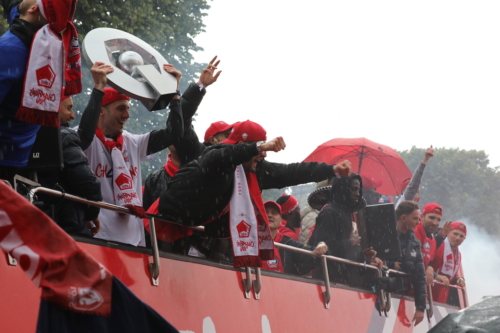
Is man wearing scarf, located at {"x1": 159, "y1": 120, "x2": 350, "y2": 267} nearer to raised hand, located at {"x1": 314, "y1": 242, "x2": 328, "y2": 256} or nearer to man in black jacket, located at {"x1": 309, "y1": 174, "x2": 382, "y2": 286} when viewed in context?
raised hand, located at {"x1": 314, "y1": 242, "x2": 328, "y2": 256}

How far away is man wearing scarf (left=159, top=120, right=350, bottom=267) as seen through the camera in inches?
218

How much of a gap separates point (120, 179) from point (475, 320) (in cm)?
265

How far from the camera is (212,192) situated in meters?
5.75

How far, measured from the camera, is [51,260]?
7.57 ft

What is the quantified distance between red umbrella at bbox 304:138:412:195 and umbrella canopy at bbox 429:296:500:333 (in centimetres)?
805

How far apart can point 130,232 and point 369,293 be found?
4703 millimetres

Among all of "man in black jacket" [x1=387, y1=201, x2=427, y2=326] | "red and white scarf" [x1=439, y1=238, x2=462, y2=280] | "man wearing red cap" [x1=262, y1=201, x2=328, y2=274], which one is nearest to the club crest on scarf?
"man wearing red cap" [x1=262, y1=201, x2=328, y2=274]

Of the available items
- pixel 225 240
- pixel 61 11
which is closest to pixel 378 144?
pixel 225 240

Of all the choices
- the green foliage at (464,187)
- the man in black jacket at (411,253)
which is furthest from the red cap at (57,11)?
the green foliage at (464,187)

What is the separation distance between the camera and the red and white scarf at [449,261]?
11.8m

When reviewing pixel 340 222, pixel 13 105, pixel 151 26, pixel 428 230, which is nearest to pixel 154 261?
pixel 13 105

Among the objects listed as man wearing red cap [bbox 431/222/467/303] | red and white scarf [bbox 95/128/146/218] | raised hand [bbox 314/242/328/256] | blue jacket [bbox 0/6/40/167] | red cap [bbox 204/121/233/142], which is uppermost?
blue jacket [bbox 0/6/40/167]

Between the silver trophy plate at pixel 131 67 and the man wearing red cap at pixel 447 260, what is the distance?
718cm

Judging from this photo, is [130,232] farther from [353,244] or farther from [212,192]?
[353,244]
